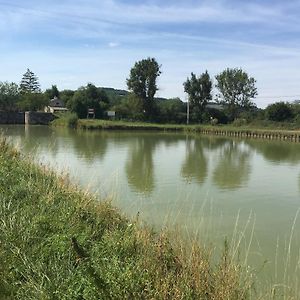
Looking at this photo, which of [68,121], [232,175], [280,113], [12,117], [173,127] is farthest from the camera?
[12,117]

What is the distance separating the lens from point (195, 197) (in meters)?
11.1

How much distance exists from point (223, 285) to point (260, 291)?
3.58ft

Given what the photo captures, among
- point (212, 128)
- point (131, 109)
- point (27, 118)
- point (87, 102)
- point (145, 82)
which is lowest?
point (212, 128)

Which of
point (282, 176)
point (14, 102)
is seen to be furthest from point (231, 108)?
point (282, 176)

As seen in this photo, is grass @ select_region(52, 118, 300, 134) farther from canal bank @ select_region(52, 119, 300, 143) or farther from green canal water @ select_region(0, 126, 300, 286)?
green canal water @ select_region(0, 126, 300, 286)

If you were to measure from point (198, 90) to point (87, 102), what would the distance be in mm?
16471

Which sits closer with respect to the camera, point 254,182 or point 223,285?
point 223,285

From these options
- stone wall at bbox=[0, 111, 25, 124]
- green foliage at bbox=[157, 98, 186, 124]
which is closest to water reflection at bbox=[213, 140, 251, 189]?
green foliage at bbox=[157, 98, 186, 124]

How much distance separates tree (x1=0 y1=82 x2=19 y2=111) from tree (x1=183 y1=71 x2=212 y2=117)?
33.5 meters

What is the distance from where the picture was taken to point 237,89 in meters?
68.3

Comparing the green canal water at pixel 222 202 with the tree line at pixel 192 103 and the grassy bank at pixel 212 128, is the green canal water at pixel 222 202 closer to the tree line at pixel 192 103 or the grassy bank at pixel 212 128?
the grassy bank at pixel 212 128

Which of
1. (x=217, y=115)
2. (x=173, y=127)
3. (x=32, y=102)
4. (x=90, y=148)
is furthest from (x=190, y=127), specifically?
(x=32, y=102)

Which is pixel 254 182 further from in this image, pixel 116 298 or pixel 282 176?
pixel 116 298

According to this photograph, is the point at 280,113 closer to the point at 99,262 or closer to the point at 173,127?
the point at 173,127
